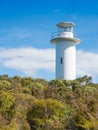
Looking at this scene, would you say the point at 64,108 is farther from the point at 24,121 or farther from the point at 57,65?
the point at 57,65

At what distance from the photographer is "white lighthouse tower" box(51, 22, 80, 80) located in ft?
104

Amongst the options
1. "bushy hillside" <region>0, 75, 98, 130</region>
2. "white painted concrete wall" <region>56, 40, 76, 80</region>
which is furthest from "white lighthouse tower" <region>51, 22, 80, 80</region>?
"bushy hillside" <region>0, 75, 98, 130</region>

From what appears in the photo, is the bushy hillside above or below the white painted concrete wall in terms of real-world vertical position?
below

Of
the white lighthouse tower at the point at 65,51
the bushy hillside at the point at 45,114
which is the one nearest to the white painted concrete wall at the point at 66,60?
the white lighthouse tower at the point at 65,51

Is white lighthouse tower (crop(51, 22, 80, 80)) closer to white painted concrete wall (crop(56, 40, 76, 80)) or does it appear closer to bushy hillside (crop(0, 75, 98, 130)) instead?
white painted concrete wall (crop(56, 40, 76, 80))

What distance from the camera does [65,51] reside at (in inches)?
1258

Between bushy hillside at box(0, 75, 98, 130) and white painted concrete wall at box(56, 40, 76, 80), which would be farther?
white painted concrete wall at box(56, 40, 76, 80)

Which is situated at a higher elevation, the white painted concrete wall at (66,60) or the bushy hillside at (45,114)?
the white painted concrete wall at (66,60)

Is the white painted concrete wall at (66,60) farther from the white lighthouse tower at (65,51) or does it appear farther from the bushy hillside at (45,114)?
the bushy hillside at (45,114)

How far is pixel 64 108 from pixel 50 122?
1469 millimetres

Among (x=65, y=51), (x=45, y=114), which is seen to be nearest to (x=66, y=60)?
(x=65, y=51)

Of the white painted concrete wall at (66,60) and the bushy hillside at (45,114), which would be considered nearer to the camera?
the bushy hillside at (45,114)

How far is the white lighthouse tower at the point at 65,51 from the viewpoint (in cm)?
3170

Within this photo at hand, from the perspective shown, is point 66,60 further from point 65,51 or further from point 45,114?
point 45,114
